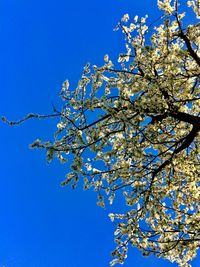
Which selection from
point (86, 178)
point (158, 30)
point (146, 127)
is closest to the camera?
point (86, 178)

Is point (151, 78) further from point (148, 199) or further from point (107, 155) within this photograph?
point (148, 199)

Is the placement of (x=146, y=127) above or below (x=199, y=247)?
above

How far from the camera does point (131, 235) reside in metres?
13.9

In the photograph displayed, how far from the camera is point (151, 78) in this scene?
1252 cm

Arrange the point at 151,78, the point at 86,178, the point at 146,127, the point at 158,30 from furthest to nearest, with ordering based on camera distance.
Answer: the point at 158,30 < the point at 146,127 < the point at 151,78 < the point at 86,178

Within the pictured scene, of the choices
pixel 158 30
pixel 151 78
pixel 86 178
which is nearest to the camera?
pixel 86 178

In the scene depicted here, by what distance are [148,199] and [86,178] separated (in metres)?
3.26

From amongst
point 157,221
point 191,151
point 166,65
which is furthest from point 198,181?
point 166,65

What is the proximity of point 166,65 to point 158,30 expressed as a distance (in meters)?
2.05

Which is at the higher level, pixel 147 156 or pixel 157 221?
pixel 147 156

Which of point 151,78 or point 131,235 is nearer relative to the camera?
point 151,78

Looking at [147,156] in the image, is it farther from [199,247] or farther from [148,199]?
[199,247]

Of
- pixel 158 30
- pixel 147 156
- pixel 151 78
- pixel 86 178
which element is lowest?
pixel 86 178

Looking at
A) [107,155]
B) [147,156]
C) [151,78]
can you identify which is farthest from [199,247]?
[151,78]
